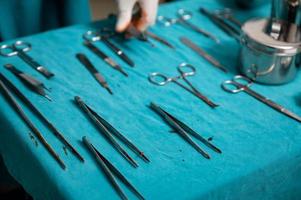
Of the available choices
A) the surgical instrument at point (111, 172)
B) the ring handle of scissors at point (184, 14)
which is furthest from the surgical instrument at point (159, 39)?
the surgical instrument at point (111, 172)

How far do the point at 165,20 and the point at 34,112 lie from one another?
571mm

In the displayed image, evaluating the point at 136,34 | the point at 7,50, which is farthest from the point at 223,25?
the point at 7,50

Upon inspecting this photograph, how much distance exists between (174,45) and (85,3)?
0.39 metres

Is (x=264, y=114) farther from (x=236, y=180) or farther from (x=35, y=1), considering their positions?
(x=35, y=1)

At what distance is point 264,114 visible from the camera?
0.92 metres

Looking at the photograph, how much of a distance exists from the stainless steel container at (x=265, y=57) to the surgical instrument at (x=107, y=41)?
0.30m

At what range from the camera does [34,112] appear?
909mm

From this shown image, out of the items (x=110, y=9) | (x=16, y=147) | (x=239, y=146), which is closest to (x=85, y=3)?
(x=16, y=147)

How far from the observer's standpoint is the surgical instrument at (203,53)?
109 centimetres

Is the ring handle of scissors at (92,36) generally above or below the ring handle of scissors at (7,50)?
above

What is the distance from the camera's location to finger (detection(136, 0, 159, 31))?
3.86 feet

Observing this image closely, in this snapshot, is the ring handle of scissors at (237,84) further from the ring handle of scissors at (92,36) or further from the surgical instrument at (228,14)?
the ring handle of scissors at (92,36)

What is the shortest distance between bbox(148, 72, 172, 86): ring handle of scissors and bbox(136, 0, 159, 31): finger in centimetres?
21

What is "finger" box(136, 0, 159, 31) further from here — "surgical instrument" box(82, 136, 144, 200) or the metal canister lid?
"surgical instrument" box(82, 136, 144, 200)
